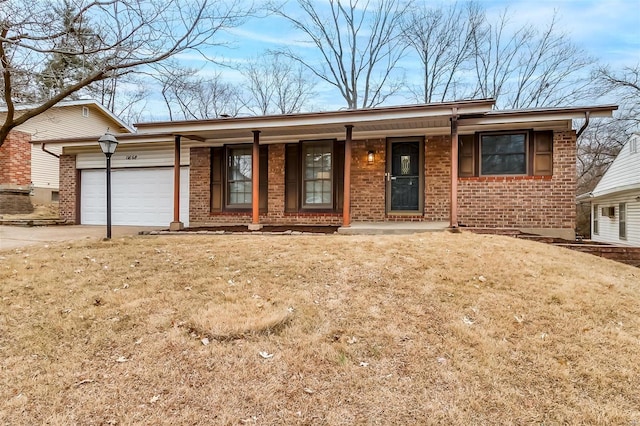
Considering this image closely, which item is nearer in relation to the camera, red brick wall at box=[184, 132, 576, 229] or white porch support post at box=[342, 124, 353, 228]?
white porch support post at box=[342, 124, 353, 228]

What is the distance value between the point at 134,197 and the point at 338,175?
21.5 ft

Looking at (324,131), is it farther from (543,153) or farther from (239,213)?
(543,153)

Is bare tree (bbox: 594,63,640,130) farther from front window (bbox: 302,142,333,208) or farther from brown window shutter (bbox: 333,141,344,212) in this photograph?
front window (bbox: 302,142,333,208)

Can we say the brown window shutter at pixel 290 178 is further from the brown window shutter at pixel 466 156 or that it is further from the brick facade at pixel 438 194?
the brown window shutter at pixel 466 156

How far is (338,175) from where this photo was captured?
31.7ft

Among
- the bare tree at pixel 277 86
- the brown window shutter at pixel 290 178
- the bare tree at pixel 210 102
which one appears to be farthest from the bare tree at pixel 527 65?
the brown window shutter at pixel 290 178

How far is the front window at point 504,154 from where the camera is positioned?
28.1 feet

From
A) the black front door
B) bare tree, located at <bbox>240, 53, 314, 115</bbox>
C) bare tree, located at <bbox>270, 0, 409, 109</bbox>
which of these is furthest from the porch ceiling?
bare tree, located at <bbox>240, 53, 314, 115</bbox>

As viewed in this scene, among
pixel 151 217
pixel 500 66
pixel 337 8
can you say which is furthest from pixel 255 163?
pixel 500 66

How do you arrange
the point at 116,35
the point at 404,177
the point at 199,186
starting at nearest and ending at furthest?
the point at 116,35 < the point at 404,177 < the point at 199,186

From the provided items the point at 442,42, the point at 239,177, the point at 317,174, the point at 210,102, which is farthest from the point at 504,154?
the point at 210,102

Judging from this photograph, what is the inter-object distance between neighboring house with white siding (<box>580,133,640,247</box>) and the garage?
14.4 metres

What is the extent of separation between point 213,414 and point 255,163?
6877 millimetres

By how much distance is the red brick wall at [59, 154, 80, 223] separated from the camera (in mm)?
12008
